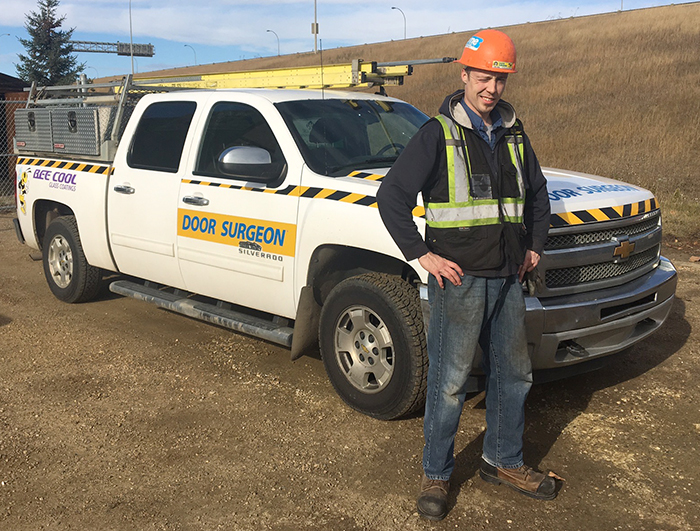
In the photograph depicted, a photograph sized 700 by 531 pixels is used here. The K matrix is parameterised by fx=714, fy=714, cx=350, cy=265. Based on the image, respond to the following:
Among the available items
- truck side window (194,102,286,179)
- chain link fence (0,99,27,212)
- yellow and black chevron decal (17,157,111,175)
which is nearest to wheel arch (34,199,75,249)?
yellow and black chevron decal (17,157,111,175)

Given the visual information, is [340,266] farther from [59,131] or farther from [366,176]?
[59,131]

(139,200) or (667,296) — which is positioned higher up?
(139,200)

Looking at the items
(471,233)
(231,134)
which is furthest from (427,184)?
(231,134)

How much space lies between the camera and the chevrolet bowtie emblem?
4070 mm

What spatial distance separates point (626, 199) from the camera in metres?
4.28

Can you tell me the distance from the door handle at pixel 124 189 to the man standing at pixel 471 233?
3092mm

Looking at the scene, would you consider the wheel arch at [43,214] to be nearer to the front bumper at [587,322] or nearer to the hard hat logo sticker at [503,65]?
the front bumper at [587,322]

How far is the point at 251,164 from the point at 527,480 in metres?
2.46

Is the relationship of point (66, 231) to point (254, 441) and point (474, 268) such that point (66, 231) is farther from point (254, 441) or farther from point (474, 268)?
point (474, 268)

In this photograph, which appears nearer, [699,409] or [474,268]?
[474,268]

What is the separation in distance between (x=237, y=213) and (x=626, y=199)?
2.46 meters

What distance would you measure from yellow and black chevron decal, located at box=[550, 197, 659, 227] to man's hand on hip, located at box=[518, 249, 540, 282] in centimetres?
50

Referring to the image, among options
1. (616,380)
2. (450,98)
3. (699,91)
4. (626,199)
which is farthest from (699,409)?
(699,91)

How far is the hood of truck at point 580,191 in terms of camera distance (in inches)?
156
